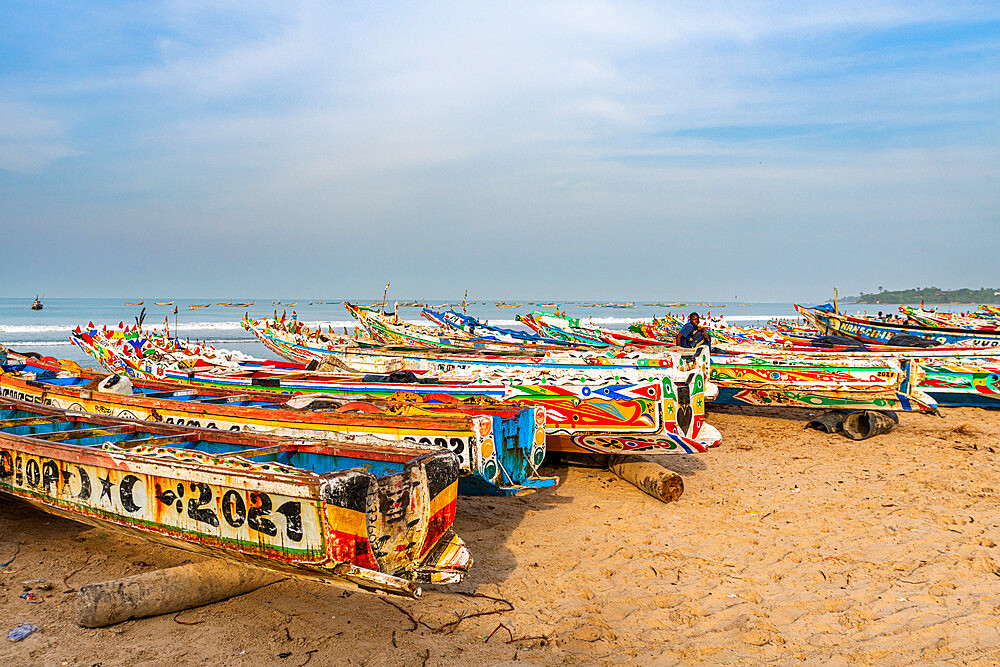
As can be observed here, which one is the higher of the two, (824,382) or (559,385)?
(559,385)

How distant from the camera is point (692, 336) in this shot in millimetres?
14570

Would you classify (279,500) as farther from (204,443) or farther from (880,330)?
(880,330)

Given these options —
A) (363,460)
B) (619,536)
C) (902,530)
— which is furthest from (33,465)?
(902,530)

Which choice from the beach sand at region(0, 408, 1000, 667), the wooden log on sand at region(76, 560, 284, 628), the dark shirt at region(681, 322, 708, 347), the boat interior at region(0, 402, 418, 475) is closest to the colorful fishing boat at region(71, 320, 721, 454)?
the beach sand at region(0, 408, 1000, 667)

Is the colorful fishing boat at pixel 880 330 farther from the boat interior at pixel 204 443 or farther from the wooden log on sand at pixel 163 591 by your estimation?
the wooden log on sand at pixel 163 591

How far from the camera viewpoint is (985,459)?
9039 millimetres

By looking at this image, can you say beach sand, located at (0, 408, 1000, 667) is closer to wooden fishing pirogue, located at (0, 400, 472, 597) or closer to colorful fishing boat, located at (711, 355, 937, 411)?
wooden fishing pirogue, located at (0, 400, 472, 597)

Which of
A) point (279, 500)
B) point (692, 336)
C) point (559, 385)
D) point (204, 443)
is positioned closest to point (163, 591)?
point (279, 500)

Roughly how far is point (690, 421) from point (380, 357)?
635 cm

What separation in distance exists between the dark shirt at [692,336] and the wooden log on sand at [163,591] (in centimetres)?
1135

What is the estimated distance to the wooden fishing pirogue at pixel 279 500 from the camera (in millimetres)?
3918

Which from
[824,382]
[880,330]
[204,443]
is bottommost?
[824,382]

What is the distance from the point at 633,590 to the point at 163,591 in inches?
136

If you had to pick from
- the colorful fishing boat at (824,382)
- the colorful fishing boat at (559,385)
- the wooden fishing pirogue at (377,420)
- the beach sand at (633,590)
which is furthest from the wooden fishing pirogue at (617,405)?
the colorful fishing boat at (824,382)
